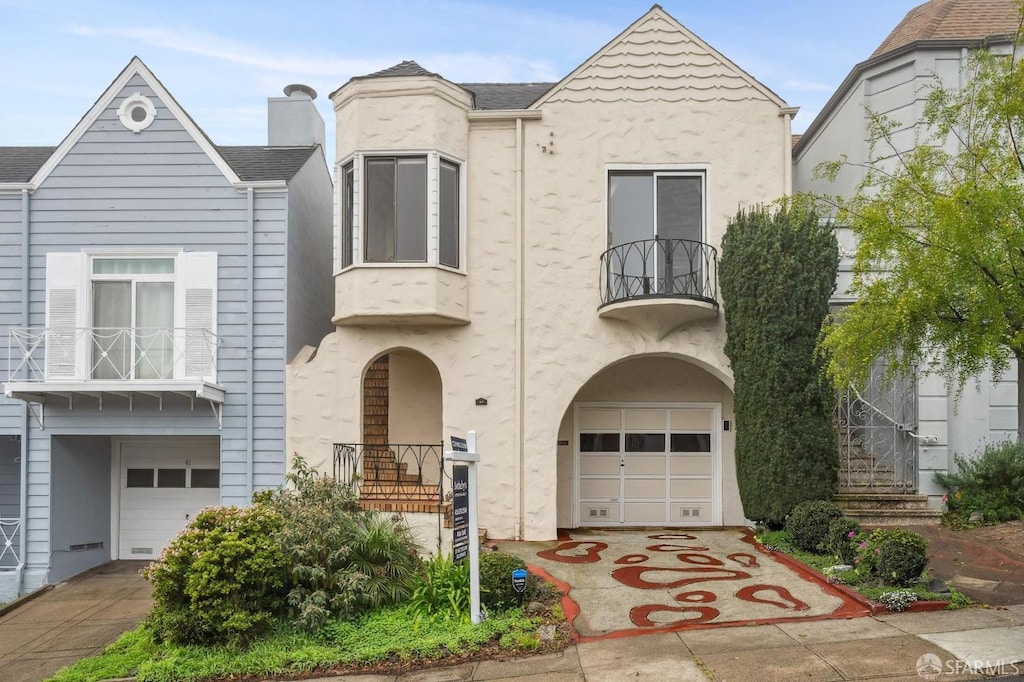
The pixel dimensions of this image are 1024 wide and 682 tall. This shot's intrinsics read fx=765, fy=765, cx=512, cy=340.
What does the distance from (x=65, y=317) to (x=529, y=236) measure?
761cm

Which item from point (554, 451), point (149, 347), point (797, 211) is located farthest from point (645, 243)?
point (149, 347)

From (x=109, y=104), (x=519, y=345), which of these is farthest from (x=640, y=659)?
(x=109, y=104)

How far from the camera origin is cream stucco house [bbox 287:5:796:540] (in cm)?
1209

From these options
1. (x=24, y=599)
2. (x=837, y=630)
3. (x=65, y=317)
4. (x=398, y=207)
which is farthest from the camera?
(x=65, y=317)

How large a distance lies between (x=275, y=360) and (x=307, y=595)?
17.0 feet

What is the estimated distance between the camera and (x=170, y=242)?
1258cm

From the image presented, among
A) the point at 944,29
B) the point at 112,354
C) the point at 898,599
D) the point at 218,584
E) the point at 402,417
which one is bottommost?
the point at 898,599

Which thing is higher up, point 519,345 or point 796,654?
point 519,345

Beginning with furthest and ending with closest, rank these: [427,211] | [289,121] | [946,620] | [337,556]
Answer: [289,121], [427,211], [337,556], [946,620]

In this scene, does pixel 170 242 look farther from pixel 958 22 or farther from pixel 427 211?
pixel 958 22

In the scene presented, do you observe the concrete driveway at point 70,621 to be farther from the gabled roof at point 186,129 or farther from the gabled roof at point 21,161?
the gabled roof at point 21,161

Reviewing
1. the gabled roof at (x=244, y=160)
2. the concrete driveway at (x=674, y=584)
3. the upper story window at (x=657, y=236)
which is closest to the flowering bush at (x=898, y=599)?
the concrete driveway at (x=674, y=584)

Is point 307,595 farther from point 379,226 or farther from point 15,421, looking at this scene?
point 15,421

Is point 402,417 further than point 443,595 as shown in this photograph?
Yes
